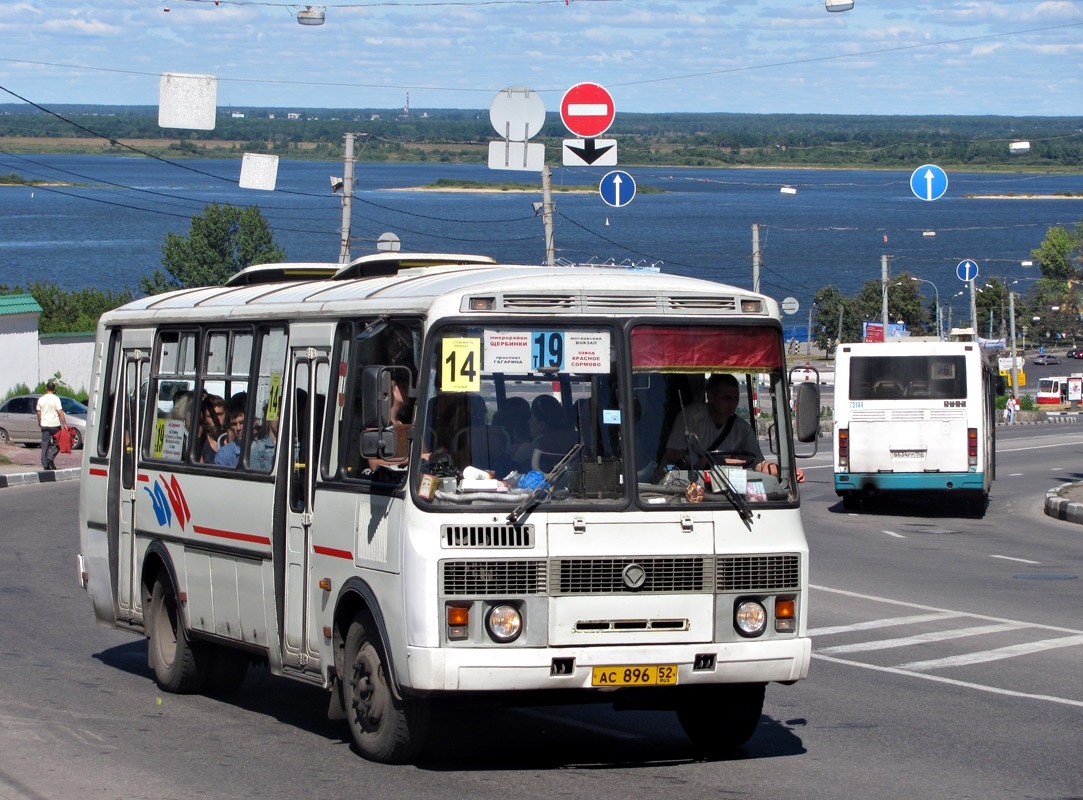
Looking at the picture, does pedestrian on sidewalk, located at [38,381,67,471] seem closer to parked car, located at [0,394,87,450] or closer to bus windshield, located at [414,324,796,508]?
parked car, located at [0,394,87,450]

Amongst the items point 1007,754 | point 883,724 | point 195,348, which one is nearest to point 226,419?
point 195,348

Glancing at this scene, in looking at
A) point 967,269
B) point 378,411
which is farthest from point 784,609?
point 967,269

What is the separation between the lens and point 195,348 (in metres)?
9.94

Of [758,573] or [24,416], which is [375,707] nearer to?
[758,573]

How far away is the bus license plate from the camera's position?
280 inches

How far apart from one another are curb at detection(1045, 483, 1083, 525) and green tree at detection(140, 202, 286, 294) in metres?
98.2

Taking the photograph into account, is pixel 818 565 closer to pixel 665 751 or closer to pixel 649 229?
pixel 665 751

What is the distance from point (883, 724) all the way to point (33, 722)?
5.08 meters

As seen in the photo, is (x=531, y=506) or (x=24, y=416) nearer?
(x=531, y=506)

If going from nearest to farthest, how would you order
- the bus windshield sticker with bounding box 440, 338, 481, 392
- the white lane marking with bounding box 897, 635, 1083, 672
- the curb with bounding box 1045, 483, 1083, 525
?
the bus windshield sticker with bounding box 440, 338, 481, 392
the white lane marking with bounding box 897, 635, 1083, 672
the curb with bounding box 1045, 483, 1083, 525

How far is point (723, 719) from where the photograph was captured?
8.05 metres

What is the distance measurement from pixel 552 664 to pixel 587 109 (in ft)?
47.6

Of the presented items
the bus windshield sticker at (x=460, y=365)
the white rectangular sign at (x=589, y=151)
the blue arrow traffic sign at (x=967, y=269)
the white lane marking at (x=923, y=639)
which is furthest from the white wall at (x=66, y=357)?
the bus windshield sticker at (x=460, y=365)

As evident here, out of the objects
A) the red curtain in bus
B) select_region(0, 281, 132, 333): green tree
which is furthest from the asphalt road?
select_region(0, 281, 132, 333): green tree
